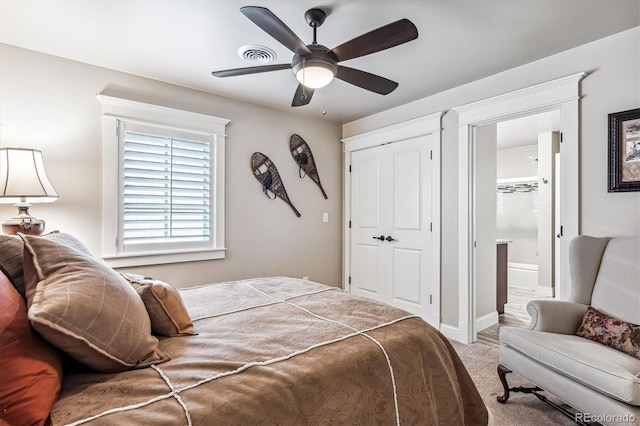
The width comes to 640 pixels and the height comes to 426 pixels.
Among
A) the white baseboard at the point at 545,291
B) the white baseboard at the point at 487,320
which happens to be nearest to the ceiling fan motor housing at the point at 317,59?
the white baseboard at the point at 487,320

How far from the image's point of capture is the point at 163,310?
1.29m

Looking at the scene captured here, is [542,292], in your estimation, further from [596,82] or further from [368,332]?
[368,332]

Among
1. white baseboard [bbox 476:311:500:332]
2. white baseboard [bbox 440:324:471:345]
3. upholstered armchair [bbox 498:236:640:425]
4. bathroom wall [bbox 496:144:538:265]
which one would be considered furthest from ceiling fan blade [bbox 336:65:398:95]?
bathroom wall [bbox 496:144:538:265]

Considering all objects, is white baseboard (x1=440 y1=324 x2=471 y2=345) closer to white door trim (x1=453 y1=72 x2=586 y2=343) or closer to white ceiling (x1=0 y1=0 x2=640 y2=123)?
white door trim (x1=453 y1=72 x2=586 y2=343)

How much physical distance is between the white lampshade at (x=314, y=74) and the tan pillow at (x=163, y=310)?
4.61 ft

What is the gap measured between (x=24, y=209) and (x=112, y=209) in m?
0.63

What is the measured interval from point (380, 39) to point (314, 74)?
0.43 m

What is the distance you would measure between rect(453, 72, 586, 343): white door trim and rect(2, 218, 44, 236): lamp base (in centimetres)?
345

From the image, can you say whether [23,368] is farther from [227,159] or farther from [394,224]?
[394,224]

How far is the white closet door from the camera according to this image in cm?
350

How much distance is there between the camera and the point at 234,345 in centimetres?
120

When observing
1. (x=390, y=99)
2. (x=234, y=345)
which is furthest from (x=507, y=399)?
(x=390, y=99)

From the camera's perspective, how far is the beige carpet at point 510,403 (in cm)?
192

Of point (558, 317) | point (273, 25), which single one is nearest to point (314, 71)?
point (273, 25)
